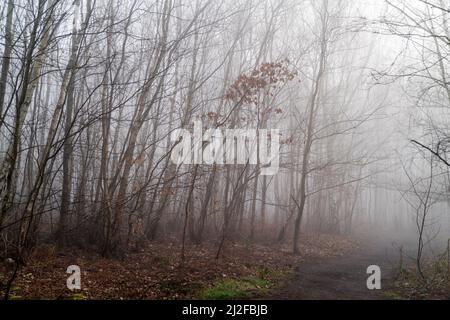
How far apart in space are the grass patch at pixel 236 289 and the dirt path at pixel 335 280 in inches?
14.0

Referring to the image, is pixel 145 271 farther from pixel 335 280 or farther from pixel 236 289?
pixel 335 280

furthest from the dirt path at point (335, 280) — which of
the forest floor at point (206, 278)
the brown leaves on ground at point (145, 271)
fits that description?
the brown leaves on ground at point (145, 271)

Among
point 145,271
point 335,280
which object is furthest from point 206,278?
point 335,280

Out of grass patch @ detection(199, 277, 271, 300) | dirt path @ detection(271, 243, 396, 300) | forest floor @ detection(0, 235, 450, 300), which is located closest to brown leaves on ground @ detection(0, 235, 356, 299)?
forest floor @ detection(0, 235, 450, 300)

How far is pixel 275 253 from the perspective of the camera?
11305 mm

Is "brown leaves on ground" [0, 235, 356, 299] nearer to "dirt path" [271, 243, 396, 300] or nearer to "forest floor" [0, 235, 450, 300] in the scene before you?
"forest floor" [0, 235, 450, 300]

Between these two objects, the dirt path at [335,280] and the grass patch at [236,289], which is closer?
the grass patch at [236,289]

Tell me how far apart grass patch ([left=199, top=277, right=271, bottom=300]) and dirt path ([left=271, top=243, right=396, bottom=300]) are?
356 mm

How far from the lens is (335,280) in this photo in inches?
324

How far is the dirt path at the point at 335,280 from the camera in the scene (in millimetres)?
6820

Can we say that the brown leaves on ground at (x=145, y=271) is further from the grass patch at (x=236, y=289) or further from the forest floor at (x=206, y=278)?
the grass patch at (x=236, y=289)

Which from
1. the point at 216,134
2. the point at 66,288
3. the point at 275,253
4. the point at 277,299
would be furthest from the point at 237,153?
the point at 66,288

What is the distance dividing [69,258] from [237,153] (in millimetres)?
5620
